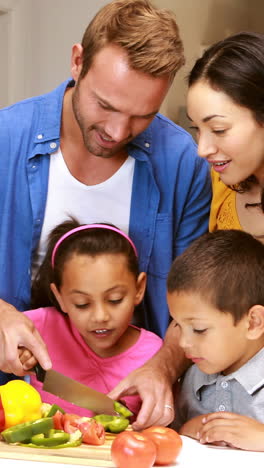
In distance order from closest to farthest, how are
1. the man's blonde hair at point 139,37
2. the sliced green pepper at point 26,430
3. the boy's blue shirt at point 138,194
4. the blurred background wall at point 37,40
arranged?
the sliced green pepper at point 26,430
the man's blonde hair at point 139,37
the boy's blue shirt at point 138,194
the blurred background wall at point 37,40

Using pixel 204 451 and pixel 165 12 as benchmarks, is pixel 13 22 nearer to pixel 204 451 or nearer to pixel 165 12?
pixel 165 12

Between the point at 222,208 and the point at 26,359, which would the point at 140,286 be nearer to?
the point at 222,208

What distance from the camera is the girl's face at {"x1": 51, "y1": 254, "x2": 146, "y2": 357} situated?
1963 mm

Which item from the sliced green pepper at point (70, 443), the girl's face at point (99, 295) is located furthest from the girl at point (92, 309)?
the sliced green pepper at point (70, 443)

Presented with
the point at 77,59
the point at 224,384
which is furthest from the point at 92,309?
the point at 77,59

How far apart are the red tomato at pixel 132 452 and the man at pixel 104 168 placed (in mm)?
572

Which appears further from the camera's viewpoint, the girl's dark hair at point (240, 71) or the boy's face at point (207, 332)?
the girl's dark hair at point (240, 71)

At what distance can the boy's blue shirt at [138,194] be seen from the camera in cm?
219

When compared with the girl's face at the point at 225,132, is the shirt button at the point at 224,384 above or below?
below

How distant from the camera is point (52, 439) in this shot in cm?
146

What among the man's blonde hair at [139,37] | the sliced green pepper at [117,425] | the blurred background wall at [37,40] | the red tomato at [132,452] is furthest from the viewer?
the blurred background wall at [37,40]

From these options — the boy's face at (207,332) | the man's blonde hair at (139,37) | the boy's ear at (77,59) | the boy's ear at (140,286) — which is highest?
the man's blonde hair at (139,37)

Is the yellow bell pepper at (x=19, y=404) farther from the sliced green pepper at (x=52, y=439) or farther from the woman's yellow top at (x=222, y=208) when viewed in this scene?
the woman's yellow top at (x=222, y=208)

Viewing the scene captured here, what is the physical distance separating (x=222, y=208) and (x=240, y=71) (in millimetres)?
432
